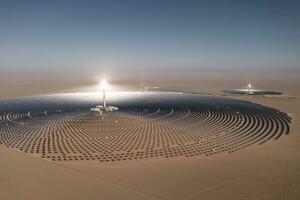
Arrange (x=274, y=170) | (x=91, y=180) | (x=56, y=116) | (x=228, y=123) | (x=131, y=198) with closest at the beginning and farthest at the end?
(x=131, y=198) → (x=91, y=180) → (x=274, y=170) → (x=228, y=123) → (x=56, y=116)

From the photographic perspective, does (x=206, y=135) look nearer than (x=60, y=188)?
No

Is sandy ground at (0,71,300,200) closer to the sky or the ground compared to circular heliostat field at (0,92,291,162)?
closer to the ground

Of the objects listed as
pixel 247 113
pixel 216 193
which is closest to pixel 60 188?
pixel 216 193

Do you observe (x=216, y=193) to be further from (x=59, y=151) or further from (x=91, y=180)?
(x=59, y=151)

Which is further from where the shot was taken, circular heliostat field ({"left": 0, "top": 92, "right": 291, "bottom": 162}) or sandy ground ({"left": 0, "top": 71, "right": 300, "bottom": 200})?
circular heliostat field ({"left": 0, "top": 92, "right": 291, "bottom": 162})

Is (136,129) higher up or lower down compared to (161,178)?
higher up
